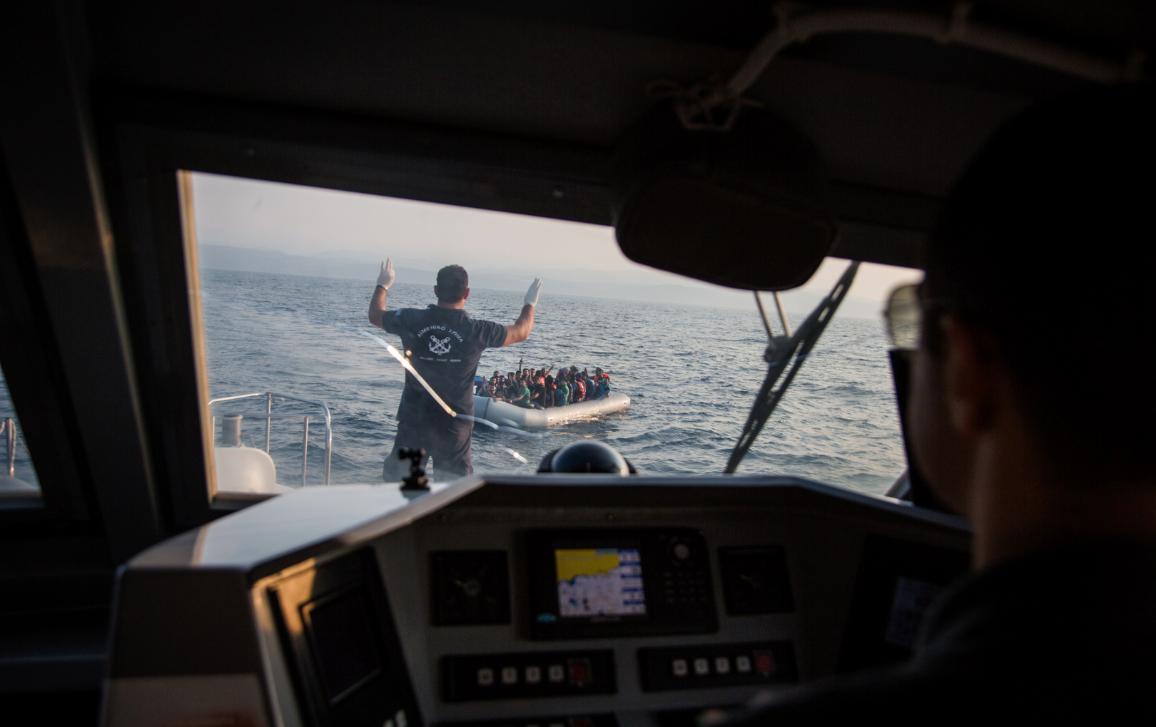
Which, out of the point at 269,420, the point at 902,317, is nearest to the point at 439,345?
the point at 269,420

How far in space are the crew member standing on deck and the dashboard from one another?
70 cm

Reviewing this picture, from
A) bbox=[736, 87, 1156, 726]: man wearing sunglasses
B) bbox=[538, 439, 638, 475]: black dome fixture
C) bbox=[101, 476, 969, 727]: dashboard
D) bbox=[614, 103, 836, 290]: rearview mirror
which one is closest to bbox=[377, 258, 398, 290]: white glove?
bbox=[538, 439, 638, 475]: black dome fixture

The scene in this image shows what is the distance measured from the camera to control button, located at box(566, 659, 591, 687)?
1825 mm

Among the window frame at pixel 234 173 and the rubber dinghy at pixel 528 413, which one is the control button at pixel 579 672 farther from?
the window frame at pixel 234 173

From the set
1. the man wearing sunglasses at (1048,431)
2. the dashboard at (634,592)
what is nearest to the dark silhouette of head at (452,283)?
the dashboard at (634,592)

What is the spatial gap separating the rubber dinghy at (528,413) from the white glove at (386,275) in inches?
17.2

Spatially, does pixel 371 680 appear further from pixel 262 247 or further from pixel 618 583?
pixel 262 247

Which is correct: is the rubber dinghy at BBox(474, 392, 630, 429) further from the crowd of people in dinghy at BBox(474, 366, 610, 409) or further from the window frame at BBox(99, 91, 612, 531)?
the window frame at BBox(99, 91, 612, 531)

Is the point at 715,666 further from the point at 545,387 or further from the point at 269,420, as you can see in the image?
the point at 269,420

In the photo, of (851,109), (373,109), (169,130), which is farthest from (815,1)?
(169,130)

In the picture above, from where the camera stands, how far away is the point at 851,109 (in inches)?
71.7

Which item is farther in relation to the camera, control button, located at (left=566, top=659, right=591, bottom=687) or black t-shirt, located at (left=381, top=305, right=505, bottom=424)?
black t-shirt, located at (left=381, top=305, right=505, bottom=424)

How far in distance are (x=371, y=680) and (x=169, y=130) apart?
A: 49.3 inches

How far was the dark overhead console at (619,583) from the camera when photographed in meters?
1.88
